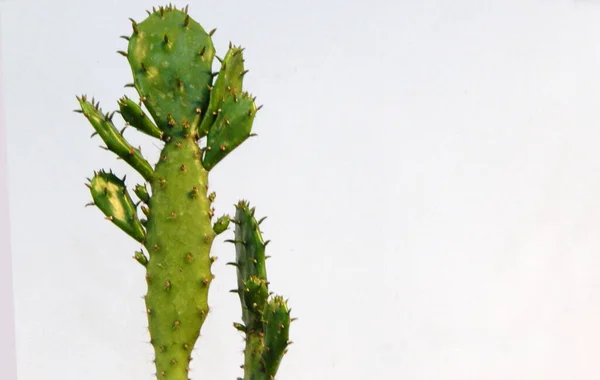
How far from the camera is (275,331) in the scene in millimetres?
879

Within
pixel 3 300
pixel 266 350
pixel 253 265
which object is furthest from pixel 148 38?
pixel 3 300

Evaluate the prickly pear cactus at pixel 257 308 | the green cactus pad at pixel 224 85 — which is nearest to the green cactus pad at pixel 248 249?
the prickly pear cactus at pixel 257 308

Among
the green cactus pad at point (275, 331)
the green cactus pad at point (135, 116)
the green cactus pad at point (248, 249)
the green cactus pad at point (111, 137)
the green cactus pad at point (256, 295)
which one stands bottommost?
the green cactus pad at point (275, 331)

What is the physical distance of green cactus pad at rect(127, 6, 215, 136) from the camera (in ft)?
2.84

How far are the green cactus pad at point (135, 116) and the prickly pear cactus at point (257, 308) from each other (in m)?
0.17

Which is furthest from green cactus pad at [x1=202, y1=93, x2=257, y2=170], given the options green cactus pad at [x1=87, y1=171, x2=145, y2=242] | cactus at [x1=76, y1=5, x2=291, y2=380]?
green cactus pad at [x1=87, y1=171, x2=145, y2=242]

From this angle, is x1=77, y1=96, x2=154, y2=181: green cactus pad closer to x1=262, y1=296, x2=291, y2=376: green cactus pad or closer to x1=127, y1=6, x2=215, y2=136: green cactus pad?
x1=127, y1=6, x2=215, y2=136: green cactus pad

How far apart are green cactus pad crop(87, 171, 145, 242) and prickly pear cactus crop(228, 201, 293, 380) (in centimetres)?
14

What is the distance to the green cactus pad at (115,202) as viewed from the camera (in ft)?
2.83

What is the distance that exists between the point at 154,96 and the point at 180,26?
0.33 ft

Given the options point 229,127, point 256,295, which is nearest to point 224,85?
point 229,127

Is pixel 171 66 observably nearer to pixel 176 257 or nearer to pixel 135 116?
pixel 135 116

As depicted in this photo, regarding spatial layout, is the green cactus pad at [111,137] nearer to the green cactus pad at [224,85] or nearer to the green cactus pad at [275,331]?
the green cactus pad at [224,85]

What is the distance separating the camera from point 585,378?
187 cm
